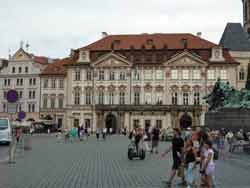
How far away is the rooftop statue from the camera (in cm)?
2823

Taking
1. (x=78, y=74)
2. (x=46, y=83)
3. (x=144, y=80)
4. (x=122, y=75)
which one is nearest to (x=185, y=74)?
(x=144, y=80)

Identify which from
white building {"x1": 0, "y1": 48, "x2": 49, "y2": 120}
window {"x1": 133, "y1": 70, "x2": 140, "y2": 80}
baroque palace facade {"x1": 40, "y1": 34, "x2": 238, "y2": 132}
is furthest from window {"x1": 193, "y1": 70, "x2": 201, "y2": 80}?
white building {"x1": 0, "y1": 48, "x2": 49, "y2": 120}

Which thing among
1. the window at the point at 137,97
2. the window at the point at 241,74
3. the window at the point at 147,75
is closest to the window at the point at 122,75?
the window at the point at 137,97

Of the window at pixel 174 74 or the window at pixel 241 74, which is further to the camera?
the window at pixel 241 74

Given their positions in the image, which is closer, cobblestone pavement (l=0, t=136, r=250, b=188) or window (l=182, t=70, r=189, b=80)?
cobblestone pavement (l=0, t=136, r=250, b=188)

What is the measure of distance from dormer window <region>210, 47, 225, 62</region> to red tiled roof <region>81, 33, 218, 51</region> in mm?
1047

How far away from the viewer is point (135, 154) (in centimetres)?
2086

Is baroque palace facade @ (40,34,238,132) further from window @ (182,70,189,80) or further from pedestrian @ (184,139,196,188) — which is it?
pedestrian @ (184,139,196,188)

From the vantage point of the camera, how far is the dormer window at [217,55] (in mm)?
68688

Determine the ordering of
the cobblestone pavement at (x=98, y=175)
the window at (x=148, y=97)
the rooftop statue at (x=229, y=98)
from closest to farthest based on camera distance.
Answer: the cobblestone pavement at (x=98, y=175) → the rooftop statue at (x=229, y=98) → the window at (x=148, y=97)

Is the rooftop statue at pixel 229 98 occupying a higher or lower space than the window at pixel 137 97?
lower

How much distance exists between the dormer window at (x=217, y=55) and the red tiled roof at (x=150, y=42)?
41.2 inches

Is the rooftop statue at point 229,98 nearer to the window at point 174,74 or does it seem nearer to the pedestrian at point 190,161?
the pedestrian at point 190,161

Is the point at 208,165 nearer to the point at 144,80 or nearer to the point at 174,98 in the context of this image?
the point at 174,98
